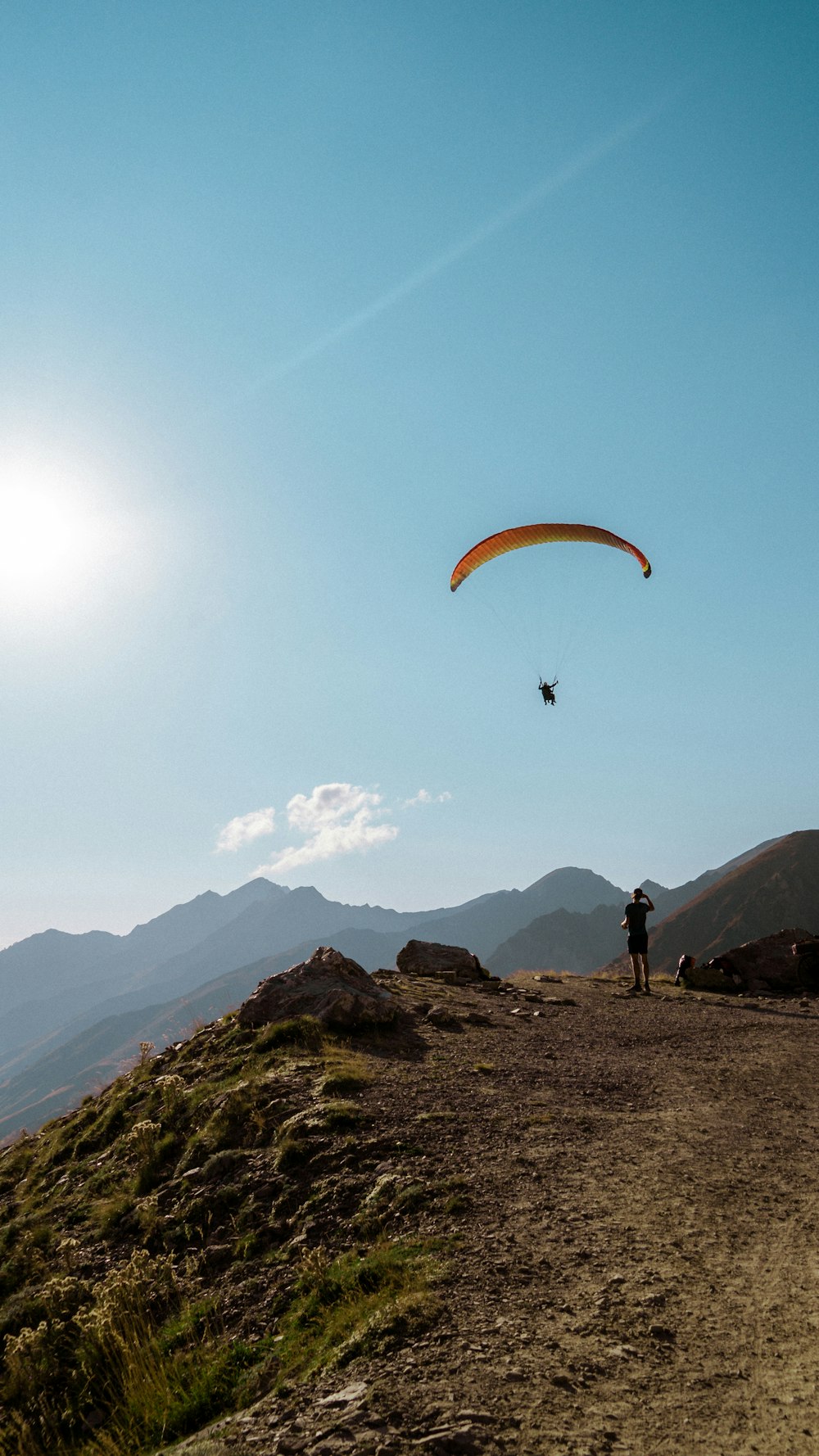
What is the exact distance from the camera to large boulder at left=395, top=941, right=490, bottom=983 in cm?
2216

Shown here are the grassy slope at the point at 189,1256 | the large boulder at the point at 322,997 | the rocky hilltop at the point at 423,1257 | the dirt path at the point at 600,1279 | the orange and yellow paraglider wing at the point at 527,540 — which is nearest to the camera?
the dirt path at the point at 600,1279

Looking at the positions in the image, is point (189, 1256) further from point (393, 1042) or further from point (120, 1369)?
point (393, 1042)

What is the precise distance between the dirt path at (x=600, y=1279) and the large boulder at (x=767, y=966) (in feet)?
33.3

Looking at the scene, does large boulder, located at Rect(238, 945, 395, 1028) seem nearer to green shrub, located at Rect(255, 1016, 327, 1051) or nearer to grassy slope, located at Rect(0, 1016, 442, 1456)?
green shrub, located at Rect(255, 1016, 327, 1051)

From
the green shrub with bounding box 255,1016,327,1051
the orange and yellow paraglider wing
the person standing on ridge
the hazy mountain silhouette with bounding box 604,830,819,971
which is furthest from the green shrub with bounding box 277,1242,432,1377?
the hazy mountain silhouette with bounding box 604,830,819,971

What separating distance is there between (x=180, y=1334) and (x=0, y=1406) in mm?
2226

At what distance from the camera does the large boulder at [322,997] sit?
13789 millimetres

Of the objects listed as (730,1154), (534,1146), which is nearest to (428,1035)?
(534,1146)

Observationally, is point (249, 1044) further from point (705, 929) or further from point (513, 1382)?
point (705, 929)

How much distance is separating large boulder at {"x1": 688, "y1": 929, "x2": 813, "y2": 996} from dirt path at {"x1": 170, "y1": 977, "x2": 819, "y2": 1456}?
1016 centimetres

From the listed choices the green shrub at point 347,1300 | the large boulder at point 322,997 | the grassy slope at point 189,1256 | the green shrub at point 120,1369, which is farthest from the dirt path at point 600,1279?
the large boulder at point 322,997

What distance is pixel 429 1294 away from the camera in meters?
5.24

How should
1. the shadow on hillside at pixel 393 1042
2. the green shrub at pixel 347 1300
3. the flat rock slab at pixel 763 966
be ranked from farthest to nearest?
the flat rock slab at pixel 763 966, the shadow on hillside at pixel 393 1042, the green shrub at pixel 347 1300

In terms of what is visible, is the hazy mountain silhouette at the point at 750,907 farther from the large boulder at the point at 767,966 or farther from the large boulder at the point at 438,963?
the large boulder at the point at 438,963
